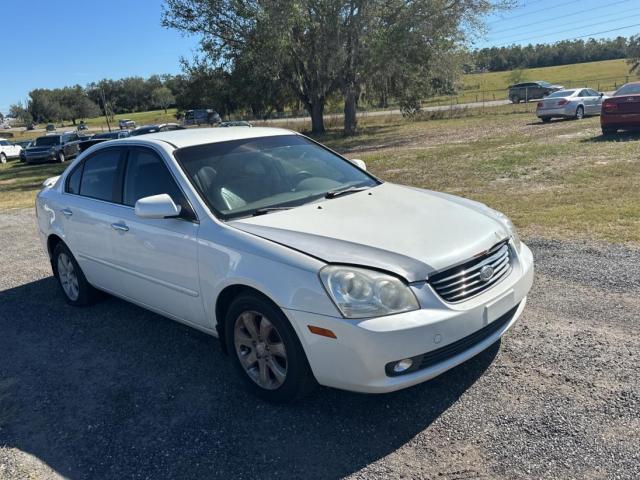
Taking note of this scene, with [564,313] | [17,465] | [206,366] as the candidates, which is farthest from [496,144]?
[17,465]

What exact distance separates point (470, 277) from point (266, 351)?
1303mm

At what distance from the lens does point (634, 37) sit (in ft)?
263

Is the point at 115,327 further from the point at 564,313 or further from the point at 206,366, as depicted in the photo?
the point at 564,313

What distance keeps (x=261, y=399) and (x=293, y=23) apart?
21.7 metres

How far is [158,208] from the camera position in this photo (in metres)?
3.70

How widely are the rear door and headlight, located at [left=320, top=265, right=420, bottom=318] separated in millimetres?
1163

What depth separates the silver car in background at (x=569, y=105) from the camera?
79.6 feet

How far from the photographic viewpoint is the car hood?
10.1ft

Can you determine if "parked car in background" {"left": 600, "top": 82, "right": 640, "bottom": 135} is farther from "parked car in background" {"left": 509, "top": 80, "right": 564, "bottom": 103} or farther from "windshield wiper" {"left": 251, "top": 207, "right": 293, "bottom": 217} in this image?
"parked car in background" {"left": 509, "top": 80, "right": 564, "bottom": 103}

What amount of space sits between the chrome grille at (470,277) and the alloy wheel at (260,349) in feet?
3.21

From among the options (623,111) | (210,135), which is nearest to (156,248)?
(210,135)

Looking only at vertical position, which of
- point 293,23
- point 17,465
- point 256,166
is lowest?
point 17,465

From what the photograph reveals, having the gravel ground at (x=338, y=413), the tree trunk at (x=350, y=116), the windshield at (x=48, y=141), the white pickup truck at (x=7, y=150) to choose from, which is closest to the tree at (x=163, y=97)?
the white pickup truck at (x=7, y=150)

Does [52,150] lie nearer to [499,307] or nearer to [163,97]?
[499,307]
